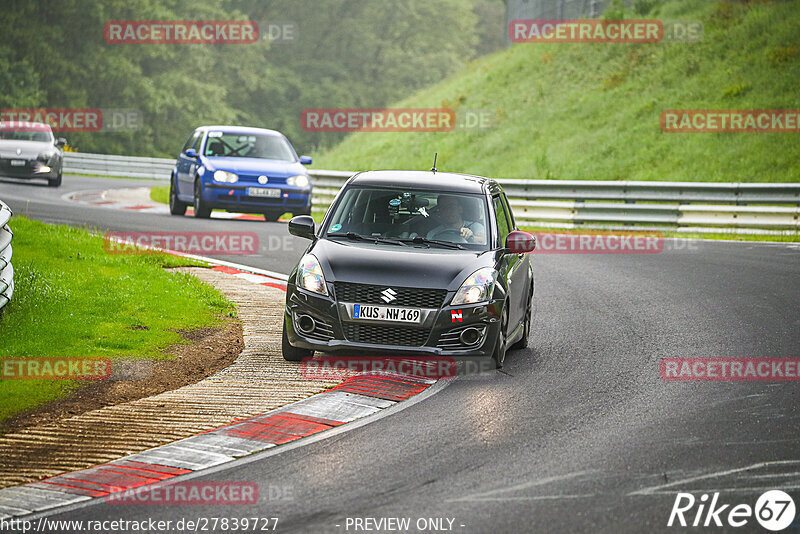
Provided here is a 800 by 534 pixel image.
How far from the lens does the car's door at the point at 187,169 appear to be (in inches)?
886

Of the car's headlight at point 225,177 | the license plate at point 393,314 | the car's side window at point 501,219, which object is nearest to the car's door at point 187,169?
the car's headlight at point 225,177

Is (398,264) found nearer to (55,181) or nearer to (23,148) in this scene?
(23,148)

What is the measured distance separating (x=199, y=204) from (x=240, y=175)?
104 centimetres

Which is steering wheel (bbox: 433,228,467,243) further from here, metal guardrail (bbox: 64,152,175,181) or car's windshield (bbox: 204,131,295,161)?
metal guardrail (bbox: 64,152,175,181)

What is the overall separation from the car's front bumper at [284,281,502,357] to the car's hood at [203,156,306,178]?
41.8 feet

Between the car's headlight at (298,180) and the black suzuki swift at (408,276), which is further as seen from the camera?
the car's headlight at (298,180)

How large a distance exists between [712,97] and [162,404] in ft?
98.0

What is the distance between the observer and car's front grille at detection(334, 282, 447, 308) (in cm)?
927

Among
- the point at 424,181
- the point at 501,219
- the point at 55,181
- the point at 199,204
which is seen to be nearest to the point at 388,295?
the point at 424,181

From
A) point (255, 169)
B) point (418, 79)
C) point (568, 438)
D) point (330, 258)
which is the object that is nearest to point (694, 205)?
point (255, 169)

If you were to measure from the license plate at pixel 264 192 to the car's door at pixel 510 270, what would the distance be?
36.3ft

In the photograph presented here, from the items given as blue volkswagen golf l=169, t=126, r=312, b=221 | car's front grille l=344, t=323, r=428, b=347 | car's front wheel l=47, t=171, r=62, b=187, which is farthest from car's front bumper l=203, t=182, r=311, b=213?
car's front grille l=344, t=323, r=428, b=347

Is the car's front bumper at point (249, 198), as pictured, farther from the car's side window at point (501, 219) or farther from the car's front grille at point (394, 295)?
the car's front grille at point (394, 295)

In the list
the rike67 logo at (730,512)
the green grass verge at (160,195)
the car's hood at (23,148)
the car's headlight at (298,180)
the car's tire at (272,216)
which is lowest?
the rike67 logo at (730,512)
